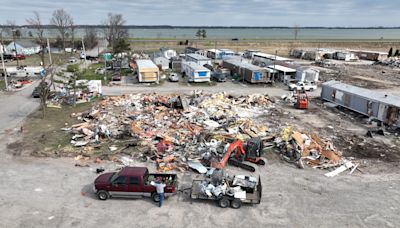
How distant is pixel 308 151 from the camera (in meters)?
20.2

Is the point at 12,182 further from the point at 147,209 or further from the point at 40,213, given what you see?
the point at 147,209

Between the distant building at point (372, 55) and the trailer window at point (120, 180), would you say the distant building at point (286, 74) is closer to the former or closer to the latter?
the trailer window at point (120, 180)

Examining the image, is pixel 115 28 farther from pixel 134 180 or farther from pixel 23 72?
pixel 134 180

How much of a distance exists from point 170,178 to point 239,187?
3722mm

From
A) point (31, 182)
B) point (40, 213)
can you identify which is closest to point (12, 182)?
point (31, 182)

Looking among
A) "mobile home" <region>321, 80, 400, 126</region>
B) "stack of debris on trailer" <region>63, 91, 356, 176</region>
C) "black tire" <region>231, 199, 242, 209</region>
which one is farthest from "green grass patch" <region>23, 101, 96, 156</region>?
"mobile home" <region>321, 80, 400, 126</region>

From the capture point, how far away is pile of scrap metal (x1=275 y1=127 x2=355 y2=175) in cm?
1920

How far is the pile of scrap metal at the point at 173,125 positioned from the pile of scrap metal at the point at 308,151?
255cm

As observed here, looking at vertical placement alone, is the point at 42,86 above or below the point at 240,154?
above

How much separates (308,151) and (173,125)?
36.2 ft

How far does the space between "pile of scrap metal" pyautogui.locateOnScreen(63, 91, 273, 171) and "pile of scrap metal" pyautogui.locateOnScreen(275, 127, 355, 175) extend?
2.55m

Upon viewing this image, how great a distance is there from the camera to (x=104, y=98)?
114 feet

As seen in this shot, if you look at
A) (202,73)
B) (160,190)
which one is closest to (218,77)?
(202,73)

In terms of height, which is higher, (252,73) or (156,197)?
(252,73)
